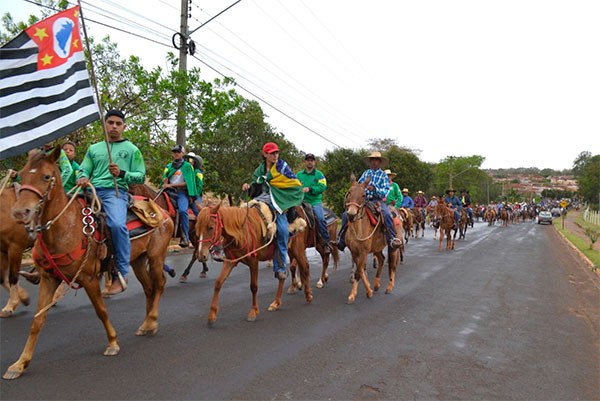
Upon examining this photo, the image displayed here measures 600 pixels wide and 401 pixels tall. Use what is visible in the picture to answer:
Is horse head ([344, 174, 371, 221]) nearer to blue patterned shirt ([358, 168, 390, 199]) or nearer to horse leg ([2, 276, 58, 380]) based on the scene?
blue patterned shirt ([358, 168, 390, 199])

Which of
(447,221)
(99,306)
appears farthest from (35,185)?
(447,221)

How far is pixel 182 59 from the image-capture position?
46.9 ft

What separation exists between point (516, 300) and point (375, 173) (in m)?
3.73

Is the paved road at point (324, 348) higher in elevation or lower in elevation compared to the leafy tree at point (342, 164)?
lower

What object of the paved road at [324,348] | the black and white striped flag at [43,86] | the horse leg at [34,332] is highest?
the black and white striped flag at [43,86]

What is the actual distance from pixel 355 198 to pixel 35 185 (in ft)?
17.6

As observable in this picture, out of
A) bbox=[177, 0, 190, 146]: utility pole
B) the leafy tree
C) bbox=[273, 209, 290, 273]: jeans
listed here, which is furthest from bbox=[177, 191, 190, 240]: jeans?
the leafy tree

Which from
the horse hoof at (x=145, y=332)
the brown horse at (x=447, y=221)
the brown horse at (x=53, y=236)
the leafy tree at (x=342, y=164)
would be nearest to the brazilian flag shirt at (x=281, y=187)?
the horse hoof at (x=145, y=332)

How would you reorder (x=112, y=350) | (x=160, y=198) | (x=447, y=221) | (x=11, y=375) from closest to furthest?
(x=11, y=375)
(x=112, y=350)
(x=160, y=198)
(x=447, y=221)

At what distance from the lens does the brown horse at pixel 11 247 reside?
5.41m

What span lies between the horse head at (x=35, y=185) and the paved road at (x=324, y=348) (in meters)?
1.64

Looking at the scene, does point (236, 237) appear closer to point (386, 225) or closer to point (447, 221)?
point (386, 225)

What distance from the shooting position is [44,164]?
12.6 feet

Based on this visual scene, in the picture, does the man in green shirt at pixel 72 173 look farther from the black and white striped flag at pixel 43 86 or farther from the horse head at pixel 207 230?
the horse head at pixel 207 230
